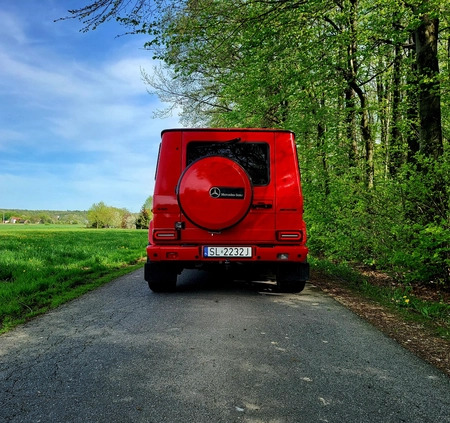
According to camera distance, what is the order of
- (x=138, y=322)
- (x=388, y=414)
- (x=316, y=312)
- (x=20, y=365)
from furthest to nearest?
(x=316, y=312), (x=138, y=322), (x=20, y=365), (x=388, y=414)

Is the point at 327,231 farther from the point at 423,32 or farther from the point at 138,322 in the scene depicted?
the point at 138,322

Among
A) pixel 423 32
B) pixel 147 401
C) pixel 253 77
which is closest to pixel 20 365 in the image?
pixel 147 401

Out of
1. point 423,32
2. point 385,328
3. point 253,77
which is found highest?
point 253,77

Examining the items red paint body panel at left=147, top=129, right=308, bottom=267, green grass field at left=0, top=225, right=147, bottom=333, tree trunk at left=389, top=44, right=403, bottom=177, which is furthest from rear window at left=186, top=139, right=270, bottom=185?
tree trunk at left=389, top=44, right=403, bottom=177

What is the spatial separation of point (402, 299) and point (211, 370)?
382 centimetres

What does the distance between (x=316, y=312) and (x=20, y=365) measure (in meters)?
3.26

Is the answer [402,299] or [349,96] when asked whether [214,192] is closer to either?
[402,299]

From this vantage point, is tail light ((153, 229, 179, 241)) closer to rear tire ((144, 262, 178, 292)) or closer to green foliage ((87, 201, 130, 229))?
rear tire ((144, 262, 178, 292))

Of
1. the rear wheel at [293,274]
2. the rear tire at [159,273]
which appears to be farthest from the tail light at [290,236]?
the rear tire at [159,273]

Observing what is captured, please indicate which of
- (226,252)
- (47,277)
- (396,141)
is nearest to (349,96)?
(396,141)

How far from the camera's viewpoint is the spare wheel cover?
4742mm

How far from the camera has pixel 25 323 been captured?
3.89 metres

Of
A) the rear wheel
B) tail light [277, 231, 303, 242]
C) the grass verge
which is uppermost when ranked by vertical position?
tail light [277, 231, 303, 242]

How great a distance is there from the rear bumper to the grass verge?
1484mm
